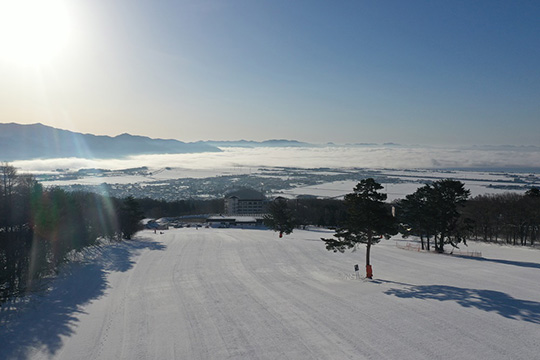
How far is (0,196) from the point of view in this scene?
77.2 ft

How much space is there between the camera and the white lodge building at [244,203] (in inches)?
4910

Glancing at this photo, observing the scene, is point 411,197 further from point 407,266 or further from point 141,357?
point 141,357

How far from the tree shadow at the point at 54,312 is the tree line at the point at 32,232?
1.24m

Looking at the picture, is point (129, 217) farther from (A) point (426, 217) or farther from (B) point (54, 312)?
(A) point (426, 217)

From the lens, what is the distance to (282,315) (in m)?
14.1

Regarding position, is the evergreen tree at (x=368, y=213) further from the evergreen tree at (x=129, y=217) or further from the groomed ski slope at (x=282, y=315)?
the evergreen tree at (x=129, y=217)

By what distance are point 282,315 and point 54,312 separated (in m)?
10.5

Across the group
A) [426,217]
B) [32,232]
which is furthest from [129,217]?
[426,217]

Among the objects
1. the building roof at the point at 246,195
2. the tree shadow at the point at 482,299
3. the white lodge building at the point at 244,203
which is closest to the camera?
the tree shadow at the point at 482,299

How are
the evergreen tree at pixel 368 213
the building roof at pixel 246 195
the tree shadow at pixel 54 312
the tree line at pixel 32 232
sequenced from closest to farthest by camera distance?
the tree shadow at pixel 54 312 → the tree line at pixel 32 232 → the evergreen tree at pixel 368 213 → the building roof at pixel 246 195

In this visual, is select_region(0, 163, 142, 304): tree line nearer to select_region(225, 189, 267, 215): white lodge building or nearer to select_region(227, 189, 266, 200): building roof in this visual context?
select_region(225, 189, 267, 215): white lodge building

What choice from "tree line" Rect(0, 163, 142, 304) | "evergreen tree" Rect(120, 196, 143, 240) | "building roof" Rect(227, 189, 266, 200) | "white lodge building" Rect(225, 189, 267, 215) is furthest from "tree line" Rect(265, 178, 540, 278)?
"building roof" Rect(227, 189, 266, 200)

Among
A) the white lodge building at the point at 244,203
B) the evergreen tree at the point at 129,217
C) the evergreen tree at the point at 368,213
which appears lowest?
the white lodge building at the point at 244,203

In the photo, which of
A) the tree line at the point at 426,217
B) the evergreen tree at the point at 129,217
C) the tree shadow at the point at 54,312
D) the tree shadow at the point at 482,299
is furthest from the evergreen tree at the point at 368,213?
the evergreen tree at the point at 129,217
